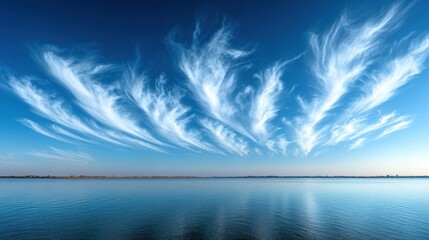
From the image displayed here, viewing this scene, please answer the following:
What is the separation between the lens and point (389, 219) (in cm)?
4484

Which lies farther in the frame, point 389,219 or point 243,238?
point 389,219

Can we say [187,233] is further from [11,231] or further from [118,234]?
[11,231]

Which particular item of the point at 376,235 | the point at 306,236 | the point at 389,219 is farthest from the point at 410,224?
the point at 306,236

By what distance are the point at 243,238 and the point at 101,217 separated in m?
29.0

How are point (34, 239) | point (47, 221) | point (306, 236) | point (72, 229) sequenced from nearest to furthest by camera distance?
point (34, 239)
point (306, 236)
point (72, 229)
point (47, 221)

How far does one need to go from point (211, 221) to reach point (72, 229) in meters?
21.9

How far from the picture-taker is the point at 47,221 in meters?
40.1

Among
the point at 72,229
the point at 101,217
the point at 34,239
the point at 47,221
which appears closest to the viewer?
the point at 34,239

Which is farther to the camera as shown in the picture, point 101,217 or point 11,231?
point 101,217

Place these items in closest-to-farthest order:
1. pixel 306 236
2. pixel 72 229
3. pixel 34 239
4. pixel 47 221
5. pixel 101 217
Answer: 1. pixel 34 239
2. pixel 306 236
3. pixel 72 229
4. pixel 47 221
5. pixel 101 217

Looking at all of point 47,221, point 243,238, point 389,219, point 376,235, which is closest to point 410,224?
point 389,219

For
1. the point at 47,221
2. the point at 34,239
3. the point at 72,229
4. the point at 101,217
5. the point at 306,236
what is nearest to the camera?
the point at 34,239

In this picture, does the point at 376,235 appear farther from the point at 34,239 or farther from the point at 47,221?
the point at 47,221

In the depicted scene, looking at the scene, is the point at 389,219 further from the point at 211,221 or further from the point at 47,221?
the point at 47,221
